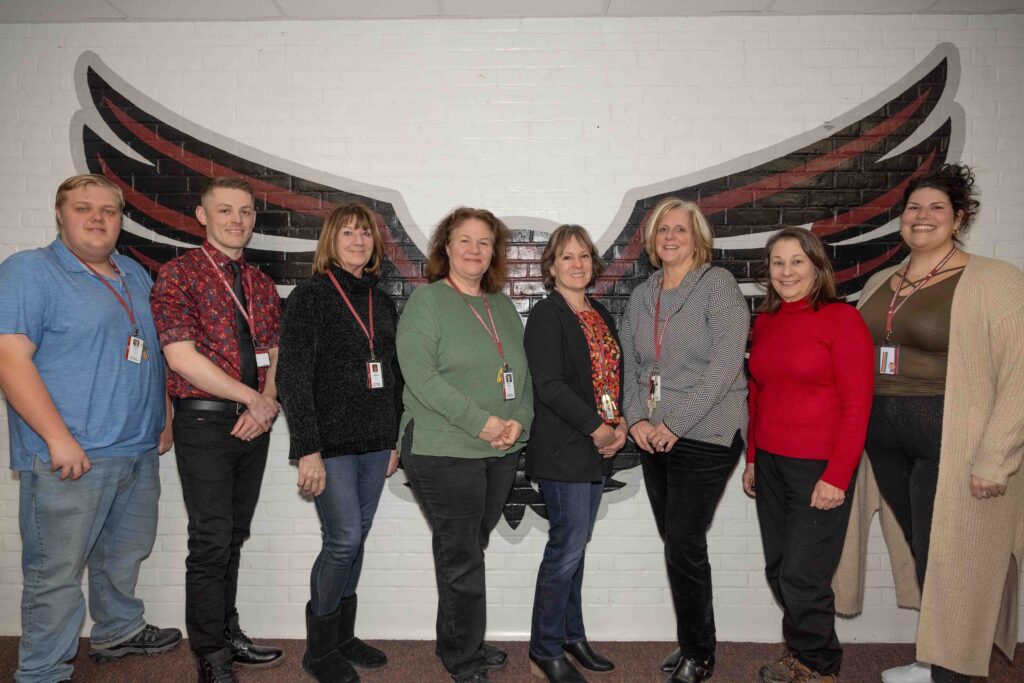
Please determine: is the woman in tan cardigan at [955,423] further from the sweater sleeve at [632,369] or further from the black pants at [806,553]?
the sweater sleeve at [632,369]

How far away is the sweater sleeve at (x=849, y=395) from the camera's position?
2.20 m

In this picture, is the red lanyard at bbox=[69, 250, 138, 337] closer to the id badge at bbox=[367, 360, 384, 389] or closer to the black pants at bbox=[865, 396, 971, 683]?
the id badge at bbox=[367, 360, 384, 389]

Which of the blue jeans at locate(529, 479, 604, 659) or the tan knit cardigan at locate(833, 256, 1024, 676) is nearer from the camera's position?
the tan knit cardigan at locate(833, 256, 1024, 676)

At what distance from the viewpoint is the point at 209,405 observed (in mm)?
2326

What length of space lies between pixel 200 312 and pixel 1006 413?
2.99 meters

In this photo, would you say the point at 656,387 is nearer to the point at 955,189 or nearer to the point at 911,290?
the point at 911,290

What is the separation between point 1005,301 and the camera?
218 cm

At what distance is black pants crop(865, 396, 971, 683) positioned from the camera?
2268 mm

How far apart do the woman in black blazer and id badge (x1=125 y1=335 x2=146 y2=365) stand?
1.55 m

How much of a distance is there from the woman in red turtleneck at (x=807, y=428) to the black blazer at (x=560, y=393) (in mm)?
698

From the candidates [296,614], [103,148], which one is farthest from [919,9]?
[296,614]

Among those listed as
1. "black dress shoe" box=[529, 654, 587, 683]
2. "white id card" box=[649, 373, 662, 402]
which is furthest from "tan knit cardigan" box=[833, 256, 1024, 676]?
"black dress shoe" box=[529, 654, 587, 683]

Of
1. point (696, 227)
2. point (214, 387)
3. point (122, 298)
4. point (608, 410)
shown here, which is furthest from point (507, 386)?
point (122, 298)

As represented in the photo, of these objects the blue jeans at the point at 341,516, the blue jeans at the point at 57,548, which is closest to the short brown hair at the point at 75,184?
the blue jeans at the point at 57,548
